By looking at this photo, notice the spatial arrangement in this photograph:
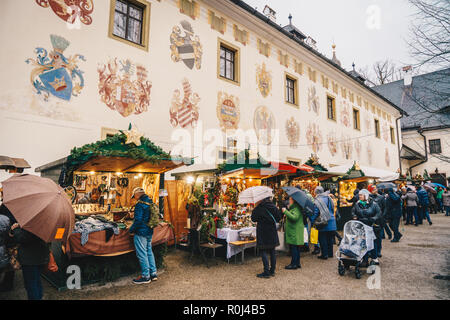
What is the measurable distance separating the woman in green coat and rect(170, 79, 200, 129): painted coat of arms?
4.88m

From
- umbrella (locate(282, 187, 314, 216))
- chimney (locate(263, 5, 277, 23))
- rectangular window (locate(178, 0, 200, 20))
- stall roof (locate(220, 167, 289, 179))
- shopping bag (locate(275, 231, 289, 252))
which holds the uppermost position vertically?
chimney (locate(263, 5, 277, 23))

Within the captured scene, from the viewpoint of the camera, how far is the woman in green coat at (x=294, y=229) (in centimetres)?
623

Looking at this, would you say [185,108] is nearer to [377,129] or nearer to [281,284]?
[281,284]

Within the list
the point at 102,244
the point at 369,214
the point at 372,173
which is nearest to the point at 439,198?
the point at 372,173

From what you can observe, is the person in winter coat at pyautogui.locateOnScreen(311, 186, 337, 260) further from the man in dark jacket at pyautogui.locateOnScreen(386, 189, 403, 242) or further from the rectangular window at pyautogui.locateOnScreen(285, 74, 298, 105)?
the rectangular window at pyautogui.locateOnScreen(285, 74, 298, 105)

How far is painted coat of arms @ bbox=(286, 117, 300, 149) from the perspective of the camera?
13812 millimetres

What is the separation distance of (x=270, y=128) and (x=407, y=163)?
2379cm

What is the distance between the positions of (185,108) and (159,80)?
1253 mm

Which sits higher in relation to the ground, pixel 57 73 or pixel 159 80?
pixel 159 80

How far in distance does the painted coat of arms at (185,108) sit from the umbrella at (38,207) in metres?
6.03

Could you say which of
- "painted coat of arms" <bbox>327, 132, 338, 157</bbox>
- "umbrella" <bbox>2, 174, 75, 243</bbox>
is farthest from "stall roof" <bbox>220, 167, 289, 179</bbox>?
"painted coat of arms" <bbox>327, 132, 338, 157</bbox>

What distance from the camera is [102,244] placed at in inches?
208

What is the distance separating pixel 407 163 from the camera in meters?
29.4
